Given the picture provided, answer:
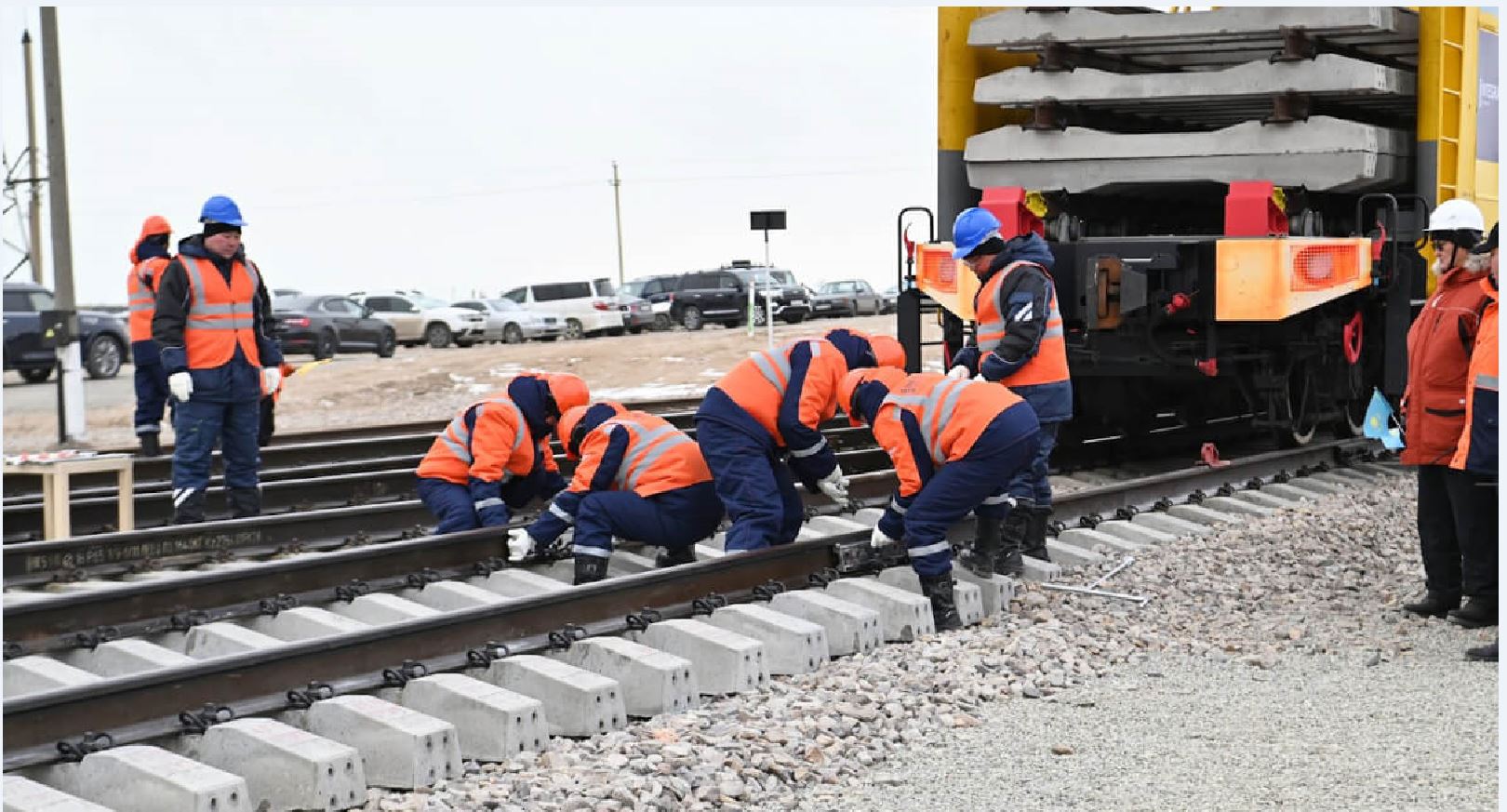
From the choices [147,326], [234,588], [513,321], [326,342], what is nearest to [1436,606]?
[234,588]

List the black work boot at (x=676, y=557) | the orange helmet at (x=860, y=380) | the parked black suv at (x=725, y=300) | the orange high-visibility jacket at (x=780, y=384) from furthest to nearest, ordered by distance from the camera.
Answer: the parked black suv at (x=725, y=300) < the black work boot at (x=676, y=557) < the orange high-visibility jacket at (x=780, y=384) < the orange helmet at (x=860, y=380)

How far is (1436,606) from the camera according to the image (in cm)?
732

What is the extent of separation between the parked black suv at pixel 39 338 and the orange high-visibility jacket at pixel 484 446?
19.0 meters

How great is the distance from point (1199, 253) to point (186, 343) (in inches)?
227

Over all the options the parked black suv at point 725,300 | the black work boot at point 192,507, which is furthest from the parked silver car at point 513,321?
the black work boot at point 192,507

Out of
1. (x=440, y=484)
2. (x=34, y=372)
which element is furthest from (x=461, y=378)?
(x=440, y=484)

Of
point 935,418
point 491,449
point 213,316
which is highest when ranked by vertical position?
point 213,316

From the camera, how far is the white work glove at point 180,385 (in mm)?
9289

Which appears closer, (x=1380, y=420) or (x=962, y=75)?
(x=1380, y=420)

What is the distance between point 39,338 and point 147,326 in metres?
16.4

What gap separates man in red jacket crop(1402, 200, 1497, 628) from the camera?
706 centimetres

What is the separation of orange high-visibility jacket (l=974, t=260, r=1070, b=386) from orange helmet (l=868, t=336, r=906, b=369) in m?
0.77

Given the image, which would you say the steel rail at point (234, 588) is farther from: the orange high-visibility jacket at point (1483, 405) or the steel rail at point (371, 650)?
the orange high-visibility jacket at point (1483, 405)

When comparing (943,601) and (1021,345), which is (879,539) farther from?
(1021,345)
